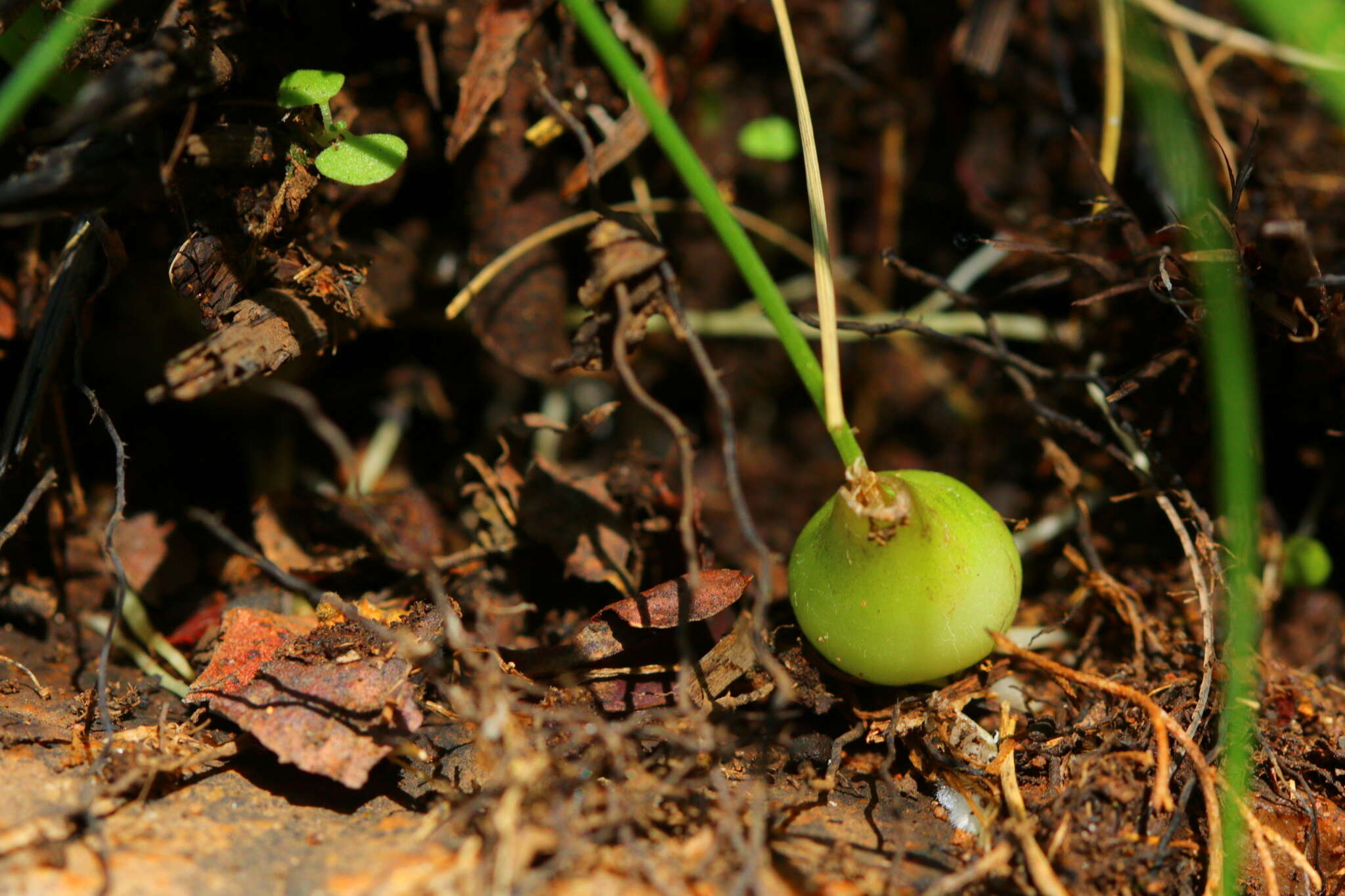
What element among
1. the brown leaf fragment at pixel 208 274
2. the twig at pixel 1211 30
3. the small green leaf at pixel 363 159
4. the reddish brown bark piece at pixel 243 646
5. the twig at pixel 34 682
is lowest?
the twig at pixel 34 682

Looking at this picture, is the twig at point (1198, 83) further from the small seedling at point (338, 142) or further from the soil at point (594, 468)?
the small seedling at point (338, 142)

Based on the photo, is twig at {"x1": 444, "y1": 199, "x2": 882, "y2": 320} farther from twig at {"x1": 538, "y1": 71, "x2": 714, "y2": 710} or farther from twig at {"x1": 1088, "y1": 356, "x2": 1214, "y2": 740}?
twig at {"x1": 1088, "y1": 356, "x2": 1214, "y2": 740}

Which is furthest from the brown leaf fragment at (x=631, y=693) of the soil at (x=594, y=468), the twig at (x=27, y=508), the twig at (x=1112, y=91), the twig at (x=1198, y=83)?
the twig at (x=1198, y=83)

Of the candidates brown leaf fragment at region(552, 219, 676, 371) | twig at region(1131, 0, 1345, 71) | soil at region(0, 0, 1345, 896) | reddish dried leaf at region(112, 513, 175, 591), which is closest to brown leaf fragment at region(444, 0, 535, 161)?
soil at region(0, 0, 1345, 896)

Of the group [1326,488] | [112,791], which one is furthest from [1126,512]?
[112,791]

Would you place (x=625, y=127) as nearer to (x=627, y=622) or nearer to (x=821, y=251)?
(x=821, y=251)

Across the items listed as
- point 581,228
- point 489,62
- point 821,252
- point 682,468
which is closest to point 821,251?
point 821,252
